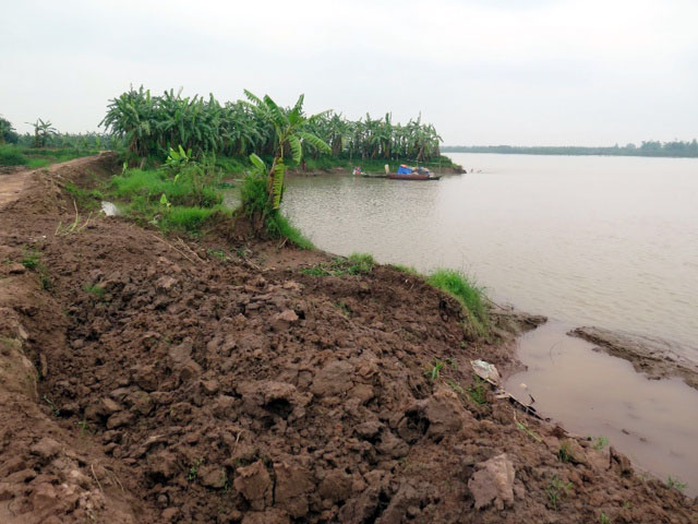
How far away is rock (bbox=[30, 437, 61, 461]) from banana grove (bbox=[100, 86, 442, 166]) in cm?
758

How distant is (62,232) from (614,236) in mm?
14015

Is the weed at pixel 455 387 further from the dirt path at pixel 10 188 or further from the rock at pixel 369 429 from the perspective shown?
the dirt path at pixel 10 188

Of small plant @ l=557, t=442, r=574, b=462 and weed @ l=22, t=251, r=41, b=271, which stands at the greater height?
weed @ l=22, t=251, r=41, b=271

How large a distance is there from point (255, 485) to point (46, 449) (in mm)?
1088

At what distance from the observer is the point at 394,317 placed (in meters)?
6.10

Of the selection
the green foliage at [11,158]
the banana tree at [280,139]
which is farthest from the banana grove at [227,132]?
the green foliage at [11,158]

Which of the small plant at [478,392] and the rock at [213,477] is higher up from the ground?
the rock at [213,477]

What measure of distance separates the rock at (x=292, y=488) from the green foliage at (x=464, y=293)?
4.25 meters

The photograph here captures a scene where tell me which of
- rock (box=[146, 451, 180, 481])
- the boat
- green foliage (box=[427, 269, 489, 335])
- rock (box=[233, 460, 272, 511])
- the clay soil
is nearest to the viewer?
the clay soil

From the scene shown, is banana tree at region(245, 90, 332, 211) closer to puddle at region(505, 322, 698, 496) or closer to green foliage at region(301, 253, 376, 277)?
green foliage at region(301, 253, 376, 277)

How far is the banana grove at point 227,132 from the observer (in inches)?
1011

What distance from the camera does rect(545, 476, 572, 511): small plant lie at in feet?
8.14

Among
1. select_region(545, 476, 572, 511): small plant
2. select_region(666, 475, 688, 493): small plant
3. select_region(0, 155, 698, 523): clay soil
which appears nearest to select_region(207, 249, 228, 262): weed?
select_region(0, 155, 698, 523): clay soil

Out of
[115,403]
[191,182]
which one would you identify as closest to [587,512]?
[115,403]
